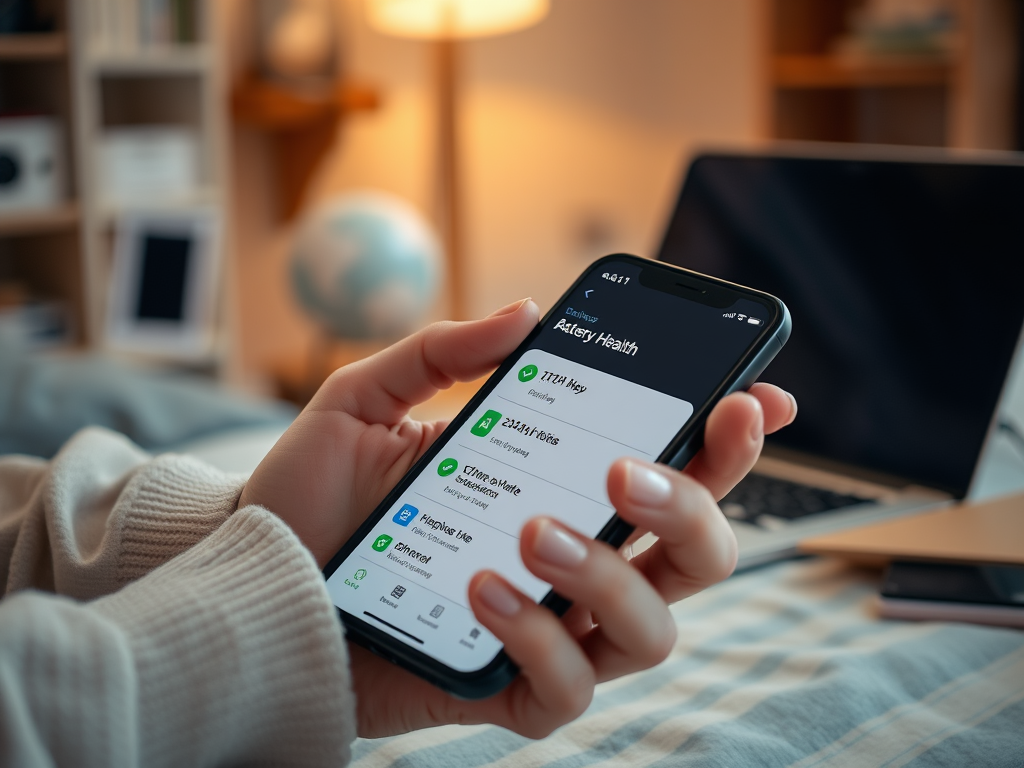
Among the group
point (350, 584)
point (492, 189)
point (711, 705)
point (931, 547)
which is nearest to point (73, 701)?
point (350, 584)

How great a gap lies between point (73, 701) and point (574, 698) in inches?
7.0

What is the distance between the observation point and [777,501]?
2.45 ft

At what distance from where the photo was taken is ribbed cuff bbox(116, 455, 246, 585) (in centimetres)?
50

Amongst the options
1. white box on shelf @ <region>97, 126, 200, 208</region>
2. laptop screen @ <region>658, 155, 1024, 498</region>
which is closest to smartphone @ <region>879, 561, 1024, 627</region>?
laptop screen @ <region>658, 155, 1024, 498</region>

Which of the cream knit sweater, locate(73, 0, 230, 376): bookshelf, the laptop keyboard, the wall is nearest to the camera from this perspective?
the cream knit sweater

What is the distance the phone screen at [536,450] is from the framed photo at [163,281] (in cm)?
172

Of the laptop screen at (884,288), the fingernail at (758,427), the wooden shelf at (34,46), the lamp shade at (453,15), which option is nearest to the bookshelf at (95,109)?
the wooden shelf at (34,46)

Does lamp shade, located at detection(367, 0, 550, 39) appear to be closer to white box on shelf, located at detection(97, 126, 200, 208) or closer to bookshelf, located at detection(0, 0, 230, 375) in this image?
bookshelf, located at detection(0, 0, 230, 375)

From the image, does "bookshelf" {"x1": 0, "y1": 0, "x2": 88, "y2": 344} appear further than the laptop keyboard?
Yes

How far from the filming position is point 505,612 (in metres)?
0.39

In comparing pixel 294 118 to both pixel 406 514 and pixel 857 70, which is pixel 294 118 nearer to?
pixel 857 70

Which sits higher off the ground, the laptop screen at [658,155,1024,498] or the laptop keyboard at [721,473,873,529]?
the laptop screen at [658,155,1024,498]

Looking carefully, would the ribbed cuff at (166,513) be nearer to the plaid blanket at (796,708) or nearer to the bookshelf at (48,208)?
the plaid blanket at (796,708)

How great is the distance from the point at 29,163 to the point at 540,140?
129 centimetres
